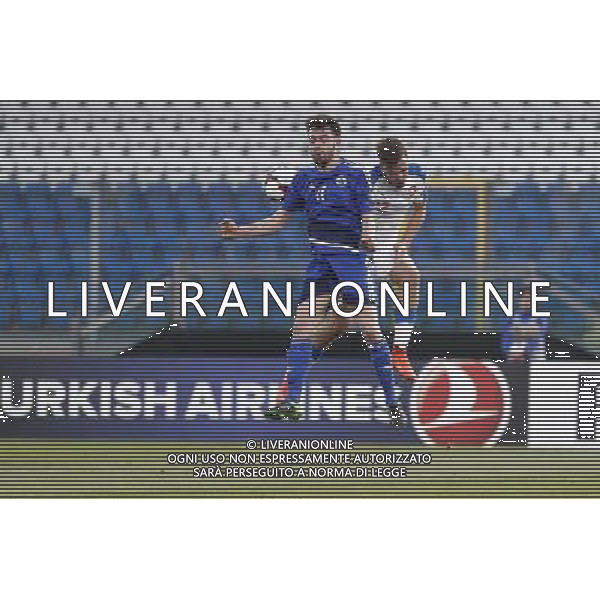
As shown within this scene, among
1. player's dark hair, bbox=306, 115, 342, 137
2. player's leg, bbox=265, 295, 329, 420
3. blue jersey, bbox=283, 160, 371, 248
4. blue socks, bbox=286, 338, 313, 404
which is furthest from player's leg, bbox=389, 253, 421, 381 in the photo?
player's dark hair, bbox=306, 115, 342, 137

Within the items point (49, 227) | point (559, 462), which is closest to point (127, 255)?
point (49, 227)

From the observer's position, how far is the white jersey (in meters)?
15.9

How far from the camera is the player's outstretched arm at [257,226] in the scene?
1588 centimetres

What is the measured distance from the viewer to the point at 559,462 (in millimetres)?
16047

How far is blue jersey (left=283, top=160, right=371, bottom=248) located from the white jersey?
10 cm

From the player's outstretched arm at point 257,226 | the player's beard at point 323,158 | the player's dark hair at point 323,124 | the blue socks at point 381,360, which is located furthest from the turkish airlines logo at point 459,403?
the player's dark hair at point 323,124

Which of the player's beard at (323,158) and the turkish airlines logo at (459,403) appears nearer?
the player's beard at (323,158)

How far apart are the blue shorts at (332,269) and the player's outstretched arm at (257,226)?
1.03 ft

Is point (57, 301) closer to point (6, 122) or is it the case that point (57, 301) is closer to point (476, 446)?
point (6, 122)

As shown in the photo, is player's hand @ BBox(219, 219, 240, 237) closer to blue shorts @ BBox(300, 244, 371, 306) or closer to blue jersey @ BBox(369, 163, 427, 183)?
blue shorts @ BBox(300, 244, 371, 306)

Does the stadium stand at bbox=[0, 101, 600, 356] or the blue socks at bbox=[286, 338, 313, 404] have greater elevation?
the stadium stand at bbox=[0, 101, 600, 356]

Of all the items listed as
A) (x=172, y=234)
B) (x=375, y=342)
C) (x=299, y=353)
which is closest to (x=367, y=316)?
(x=375, y=342)

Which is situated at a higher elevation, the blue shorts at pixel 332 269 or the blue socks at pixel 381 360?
the blue shorts at pixel 332 269

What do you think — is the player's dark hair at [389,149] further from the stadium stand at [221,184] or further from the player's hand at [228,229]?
the player's hand at [228,229]
